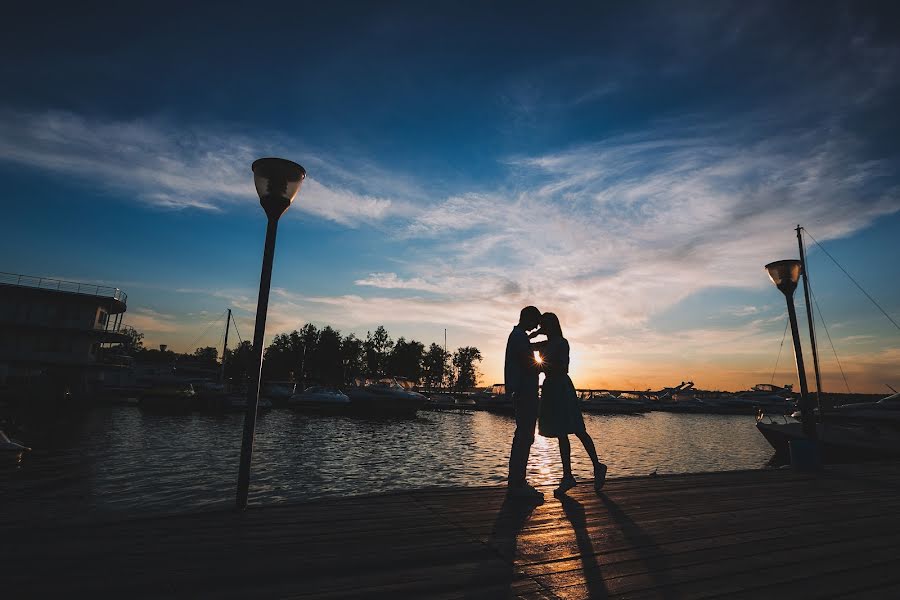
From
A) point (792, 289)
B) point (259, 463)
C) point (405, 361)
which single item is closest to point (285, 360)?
point (405, 361)

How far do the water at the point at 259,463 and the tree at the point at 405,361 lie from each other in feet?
221

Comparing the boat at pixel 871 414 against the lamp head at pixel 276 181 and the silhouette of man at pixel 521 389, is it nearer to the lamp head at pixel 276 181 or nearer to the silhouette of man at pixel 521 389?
the silhouette of man at pixel 521 389

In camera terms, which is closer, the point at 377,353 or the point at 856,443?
the point at 856,443

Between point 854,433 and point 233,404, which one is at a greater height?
point 854,433

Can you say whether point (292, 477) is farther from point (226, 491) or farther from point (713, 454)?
point (713, 454)

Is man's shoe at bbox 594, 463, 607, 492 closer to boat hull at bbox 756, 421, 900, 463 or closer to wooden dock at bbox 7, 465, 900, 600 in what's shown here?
wooden dock at bbox 7, 465, 900, 600

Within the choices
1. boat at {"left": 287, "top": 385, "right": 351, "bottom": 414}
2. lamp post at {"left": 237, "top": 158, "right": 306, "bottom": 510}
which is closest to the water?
lamp post at {"left": 237, "top": 158, "right": 306, "bottom": 510}

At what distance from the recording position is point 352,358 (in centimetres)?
10031

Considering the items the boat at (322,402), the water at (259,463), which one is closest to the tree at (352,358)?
the boat at (322,402)

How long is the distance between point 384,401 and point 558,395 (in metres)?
38.2

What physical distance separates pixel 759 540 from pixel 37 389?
48751mm

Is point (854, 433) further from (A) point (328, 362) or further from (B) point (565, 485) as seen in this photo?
(A) point (328, 362)

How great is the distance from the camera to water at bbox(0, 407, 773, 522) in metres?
11.1

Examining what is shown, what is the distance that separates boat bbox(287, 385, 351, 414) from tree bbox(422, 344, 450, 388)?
5848 centimetres
